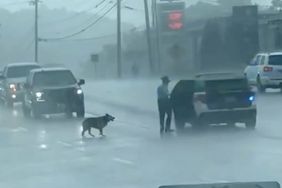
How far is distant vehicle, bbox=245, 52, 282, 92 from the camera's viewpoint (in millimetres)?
43250

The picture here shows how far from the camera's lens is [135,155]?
19.6 meters

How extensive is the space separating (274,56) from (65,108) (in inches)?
525

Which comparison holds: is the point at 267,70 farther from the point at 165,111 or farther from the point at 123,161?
the point at 123,161

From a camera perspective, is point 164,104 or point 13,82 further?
point 13,82

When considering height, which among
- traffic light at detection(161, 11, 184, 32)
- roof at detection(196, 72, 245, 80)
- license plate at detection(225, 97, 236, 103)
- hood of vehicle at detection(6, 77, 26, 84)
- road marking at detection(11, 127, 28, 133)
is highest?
traffic light at detection(161, 11, 184, 32)

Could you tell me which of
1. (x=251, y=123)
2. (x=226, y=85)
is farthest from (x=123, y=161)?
(x=226, y=85)

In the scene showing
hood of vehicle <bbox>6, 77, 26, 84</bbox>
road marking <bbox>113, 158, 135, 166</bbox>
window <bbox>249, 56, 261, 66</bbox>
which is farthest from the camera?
hood of vehicle <bbox>6, 77, 26, 84</bbox>

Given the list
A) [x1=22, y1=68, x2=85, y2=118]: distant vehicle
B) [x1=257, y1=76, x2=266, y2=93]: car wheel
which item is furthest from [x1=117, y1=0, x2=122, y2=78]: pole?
[x1=22, y1=68, x2=85, y2=118]: distant vehicle

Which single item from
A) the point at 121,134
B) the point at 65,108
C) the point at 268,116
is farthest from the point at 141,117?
the point at 121,134

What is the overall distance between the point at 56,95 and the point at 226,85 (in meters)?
9.91

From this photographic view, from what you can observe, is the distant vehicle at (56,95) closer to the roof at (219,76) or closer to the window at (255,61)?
the roof at (219,76)

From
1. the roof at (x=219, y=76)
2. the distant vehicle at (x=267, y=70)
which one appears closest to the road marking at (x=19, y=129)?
the roof at (x=219, y=76)

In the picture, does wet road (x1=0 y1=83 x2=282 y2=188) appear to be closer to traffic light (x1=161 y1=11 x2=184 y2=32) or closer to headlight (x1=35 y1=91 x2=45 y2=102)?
headlight (x1=35 y1=91 x2=45 y2=102)

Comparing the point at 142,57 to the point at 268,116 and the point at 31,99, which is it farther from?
the point at 268,116
